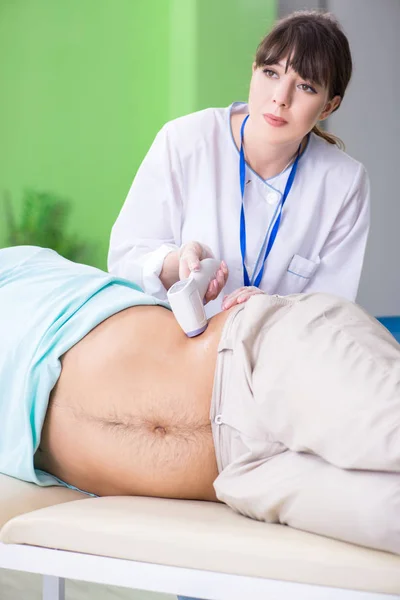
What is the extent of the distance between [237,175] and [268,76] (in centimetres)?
28

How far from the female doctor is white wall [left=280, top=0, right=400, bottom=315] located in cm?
308

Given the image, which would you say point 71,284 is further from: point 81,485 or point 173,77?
point 173,77

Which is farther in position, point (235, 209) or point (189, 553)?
point (235, 209)

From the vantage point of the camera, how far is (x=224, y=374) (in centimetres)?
137

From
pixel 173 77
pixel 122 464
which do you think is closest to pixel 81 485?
pixel 122 464

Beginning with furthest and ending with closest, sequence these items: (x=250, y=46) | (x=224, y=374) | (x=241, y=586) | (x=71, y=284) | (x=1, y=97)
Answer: (x=1, y=97), (x=250, y=46), (x=71, y=284), (x=224, y=374), (x=241, y=586)

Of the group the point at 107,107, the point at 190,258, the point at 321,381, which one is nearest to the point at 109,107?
the point at 107,107

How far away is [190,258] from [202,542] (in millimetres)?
658

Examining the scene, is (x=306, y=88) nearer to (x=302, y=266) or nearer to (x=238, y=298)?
(x=302, y=266)

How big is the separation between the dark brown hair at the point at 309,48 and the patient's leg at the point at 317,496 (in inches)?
41.7

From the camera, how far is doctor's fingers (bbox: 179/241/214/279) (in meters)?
1.65

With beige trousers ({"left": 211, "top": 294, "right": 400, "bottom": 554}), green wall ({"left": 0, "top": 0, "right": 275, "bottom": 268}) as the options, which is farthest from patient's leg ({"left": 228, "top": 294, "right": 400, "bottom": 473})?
green wall ({"left": 0, "top": 0, "right": 275, "bottom": 268})

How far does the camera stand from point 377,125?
5461 mm

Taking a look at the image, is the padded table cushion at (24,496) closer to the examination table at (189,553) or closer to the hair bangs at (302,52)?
the examination table at (189,553)
